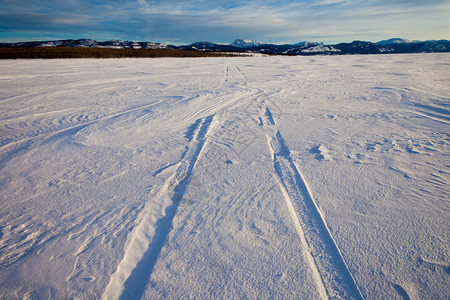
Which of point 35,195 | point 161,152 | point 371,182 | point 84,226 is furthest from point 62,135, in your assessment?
point 371,182

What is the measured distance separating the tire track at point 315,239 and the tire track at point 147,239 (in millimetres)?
1003

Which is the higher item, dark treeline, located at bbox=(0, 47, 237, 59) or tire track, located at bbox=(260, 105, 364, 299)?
dark treeline, located at bbox=(0, 47, 237, 59)

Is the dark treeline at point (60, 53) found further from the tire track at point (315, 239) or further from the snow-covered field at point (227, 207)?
the tire track at point (315, 239)

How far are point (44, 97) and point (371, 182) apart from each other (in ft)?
23.4

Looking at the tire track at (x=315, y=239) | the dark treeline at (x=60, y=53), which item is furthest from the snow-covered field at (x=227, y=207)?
the dark treeline at (x=60, y=53)

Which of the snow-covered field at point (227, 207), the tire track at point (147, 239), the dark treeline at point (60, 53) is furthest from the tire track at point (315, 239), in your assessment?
the dark treeline at point (60, 53)

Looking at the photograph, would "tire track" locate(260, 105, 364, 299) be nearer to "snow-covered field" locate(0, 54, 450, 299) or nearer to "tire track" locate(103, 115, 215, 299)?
"snow-covered field" locate(0, 54, 450, 299)

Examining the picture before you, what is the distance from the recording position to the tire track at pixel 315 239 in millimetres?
1183

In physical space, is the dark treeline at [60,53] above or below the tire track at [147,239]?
above

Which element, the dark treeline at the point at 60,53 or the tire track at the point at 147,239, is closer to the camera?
the tire track at the point at 147,239

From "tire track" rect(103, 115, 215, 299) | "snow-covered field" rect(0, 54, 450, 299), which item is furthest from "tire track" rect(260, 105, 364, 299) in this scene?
"tire track" rect(103, 115, 215, 299)

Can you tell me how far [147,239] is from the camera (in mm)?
1479

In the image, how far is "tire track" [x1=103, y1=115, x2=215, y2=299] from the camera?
47.1 inches

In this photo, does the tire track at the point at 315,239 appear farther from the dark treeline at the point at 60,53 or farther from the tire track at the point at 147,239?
the dark treeline at the point at 60,53
